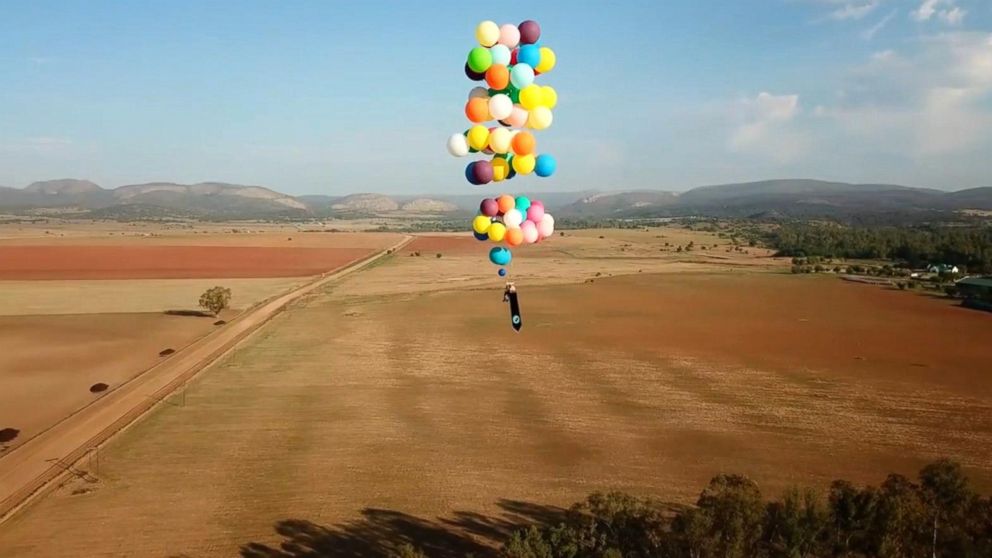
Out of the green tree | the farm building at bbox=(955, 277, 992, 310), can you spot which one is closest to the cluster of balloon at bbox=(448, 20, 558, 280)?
the green tree

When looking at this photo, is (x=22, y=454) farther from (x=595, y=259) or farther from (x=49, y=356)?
(x=595, y=259)

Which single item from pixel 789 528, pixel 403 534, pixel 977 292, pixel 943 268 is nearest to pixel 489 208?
pixel 403 534

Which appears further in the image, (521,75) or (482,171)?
(482,171)

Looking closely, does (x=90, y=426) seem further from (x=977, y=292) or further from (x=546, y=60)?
(x=977, y=292)

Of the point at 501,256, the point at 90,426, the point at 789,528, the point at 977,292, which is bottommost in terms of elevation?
the point at 90,426

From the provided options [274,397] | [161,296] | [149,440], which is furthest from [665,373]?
[161,296]
